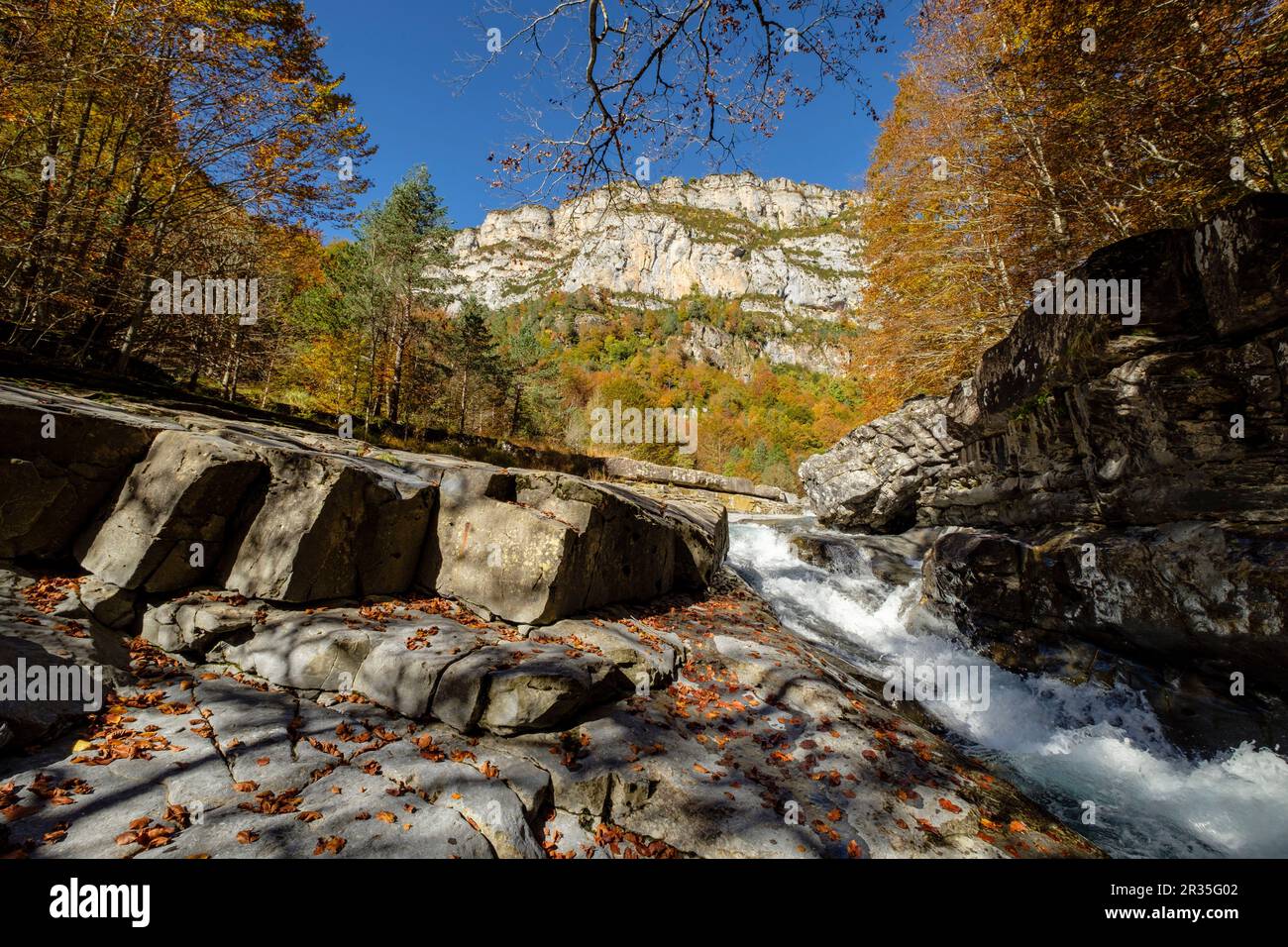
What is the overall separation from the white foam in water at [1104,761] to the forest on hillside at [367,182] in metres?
6.97

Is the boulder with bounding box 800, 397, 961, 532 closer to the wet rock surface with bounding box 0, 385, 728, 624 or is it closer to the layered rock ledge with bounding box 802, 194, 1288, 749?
the layered rock ledge with bounding box 802, 194, 1288, 749

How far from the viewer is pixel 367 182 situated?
11.1m

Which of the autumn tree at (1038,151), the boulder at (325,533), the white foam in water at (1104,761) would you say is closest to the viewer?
the white foam in water at (1104,761)

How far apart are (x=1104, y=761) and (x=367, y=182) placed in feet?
56.2

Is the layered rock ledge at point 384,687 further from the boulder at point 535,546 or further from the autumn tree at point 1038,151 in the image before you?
the autumn tree at point 1038,151

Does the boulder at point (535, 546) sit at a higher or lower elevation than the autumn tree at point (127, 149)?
lower

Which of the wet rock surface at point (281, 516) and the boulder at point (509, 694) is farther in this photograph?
the wet rock surface at point (281, 516)

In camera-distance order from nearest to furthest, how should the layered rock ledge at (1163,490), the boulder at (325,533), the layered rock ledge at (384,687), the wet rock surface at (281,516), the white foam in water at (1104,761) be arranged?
the layered rock ledge at (384,687) → the white foam in water at (1104,761) → the wet rock surface at (281,516) → the layered rock ledge at (1163,490) → the boulder at (325,533)

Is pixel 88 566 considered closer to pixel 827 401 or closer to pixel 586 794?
pixel 586 794

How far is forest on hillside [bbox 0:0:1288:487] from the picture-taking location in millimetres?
6434

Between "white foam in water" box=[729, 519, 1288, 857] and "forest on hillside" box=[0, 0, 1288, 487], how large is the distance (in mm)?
6968

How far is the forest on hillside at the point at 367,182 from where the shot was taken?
6.43m

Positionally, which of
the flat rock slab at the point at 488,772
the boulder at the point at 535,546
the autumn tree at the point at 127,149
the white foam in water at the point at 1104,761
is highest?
the autumn tree at the point at 127,149

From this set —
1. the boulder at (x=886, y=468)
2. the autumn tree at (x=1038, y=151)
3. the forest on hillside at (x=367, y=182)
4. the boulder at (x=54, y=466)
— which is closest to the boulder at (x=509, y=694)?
the boulder at (x=54, y=466)
